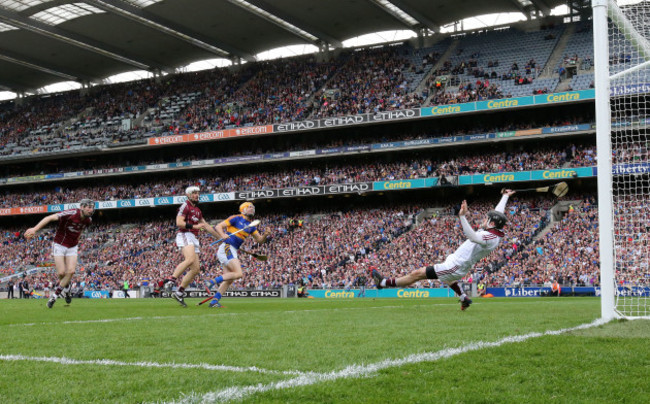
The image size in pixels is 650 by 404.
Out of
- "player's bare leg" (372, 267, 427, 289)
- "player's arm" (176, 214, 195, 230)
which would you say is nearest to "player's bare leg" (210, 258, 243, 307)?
"player's arm" (176, 214, 195, 230)

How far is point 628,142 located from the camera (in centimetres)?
1407

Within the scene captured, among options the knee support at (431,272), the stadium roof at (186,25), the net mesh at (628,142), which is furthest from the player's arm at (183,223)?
the stadium roof at (186,25)

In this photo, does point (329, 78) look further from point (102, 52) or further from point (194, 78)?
point (102, 52)

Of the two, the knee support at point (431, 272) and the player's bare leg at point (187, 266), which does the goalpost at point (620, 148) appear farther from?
the player's bare leg at point (187, 266)

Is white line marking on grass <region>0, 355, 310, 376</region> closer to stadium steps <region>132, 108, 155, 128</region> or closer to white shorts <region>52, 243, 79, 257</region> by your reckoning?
white shorts <region>52, 243, 79, 257</region>

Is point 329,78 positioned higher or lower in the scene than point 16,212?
higher

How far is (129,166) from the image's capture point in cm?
5888

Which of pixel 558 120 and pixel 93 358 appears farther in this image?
pixel 558 120

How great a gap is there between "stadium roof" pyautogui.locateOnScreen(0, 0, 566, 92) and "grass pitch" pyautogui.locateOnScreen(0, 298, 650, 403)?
42.6 meters

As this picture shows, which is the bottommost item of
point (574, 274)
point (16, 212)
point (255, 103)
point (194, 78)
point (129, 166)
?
point (574, 274)

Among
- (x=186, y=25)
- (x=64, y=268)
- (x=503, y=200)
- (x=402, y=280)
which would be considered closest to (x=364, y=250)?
(x=186, y=25)

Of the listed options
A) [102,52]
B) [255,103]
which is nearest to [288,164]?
[255,103]

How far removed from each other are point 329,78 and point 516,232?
2316 cm

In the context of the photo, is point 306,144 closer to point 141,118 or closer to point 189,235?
point 141,118
